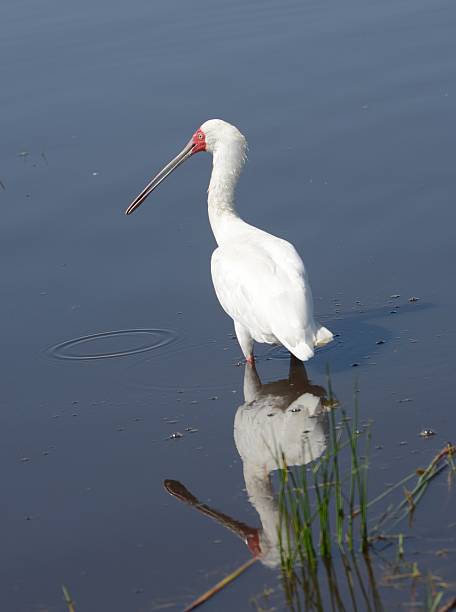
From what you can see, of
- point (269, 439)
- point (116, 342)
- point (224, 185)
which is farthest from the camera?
point (224, 185)

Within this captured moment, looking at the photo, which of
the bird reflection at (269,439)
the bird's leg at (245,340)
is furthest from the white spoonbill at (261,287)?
the bird reflection at (269,439)

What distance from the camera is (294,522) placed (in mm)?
5734

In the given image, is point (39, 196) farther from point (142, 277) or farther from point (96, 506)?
point (96, 506)

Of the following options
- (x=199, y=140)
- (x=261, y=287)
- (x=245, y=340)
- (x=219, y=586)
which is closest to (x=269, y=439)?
(x=245, y=340)

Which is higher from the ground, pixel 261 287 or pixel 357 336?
pixel 261 287

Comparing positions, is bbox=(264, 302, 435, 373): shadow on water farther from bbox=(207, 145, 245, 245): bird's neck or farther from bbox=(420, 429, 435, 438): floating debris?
bbox=(420, 429, 435, 438): floating debris

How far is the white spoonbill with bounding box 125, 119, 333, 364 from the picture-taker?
853 centimetres

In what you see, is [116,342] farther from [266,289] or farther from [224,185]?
[224,185]

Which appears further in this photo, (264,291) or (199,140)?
(199,140)

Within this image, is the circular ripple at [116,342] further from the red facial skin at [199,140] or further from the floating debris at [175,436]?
the red facial skin at [199,140]

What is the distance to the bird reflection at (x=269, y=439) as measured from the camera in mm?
6547

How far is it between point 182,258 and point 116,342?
4.75 ft

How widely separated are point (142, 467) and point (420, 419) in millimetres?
1611

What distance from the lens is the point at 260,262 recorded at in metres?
8.98
